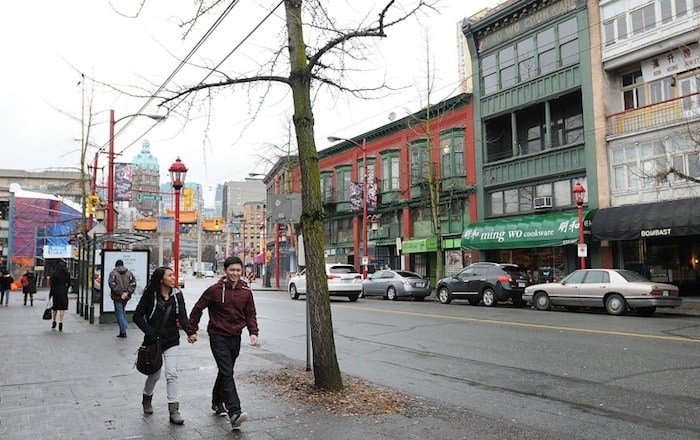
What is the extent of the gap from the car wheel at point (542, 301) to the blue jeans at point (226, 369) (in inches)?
603

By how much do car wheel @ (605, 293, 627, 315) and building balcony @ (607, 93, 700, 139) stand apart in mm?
7536

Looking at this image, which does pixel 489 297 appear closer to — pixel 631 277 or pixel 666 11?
pixel 631 277

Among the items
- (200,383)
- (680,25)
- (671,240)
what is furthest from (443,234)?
(200,383)

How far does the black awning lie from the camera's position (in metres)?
19.8

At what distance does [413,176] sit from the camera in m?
33.4

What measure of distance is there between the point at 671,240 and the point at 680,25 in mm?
8321

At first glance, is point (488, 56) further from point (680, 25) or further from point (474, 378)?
point (474, 378)

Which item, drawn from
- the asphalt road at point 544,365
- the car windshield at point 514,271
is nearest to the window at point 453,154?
Result: the car windshield at point 514,271

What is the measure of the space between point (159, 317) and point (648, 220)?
19906 mm

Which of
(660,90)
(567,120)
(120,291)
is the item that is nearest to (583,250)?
(660,90)

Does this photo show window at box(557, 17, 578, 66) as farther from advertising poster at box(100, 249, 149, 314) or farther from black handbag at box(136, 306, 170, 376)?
black handbag at box(136, 306, 170, 376)

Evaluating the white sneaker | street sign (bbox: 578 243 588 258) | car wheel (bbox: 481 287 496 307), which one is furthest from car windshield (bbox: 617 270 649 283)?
the white sneaker

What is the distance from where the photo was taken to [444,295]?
2366 cm

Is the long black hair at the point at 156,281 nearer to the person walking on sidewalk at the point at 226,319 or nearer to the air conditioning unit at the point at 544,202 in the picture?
the person walking on sidewalk at the point at 226,319
